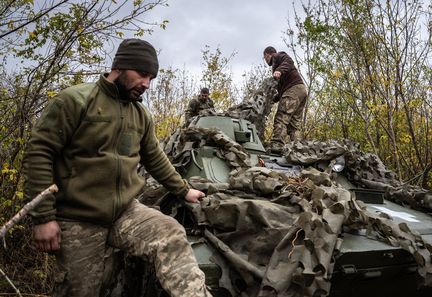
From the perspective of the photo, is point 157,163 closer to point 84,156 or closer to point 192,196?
point 192,196

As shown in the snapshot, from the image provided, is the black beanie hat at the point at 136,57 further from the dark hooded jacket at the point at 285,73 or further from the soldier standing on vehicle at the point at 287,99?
the dark hooded jacket at the point at 285,73

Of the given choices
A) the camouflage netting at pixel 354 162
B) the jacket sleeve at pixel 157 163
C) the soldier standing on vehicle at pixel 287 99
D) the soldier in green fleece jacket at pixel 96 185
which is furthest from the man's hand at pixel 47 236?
the soldier standing on vehicle at pixel 287 99

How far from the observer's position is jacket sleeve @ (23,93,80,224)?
89.2 inches

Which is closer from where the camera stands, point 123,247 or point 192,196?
point 123,247

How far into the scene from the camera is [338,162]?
208 inches

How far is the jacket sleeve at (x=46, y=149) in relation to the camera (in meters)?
2.27

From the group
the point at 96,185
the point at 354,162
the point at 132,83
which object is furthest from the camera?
the point at 354,162

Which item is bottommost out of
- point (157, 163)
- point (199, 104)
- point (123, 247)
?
point (123, 247)

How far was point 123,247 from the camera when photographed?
8.15 ft

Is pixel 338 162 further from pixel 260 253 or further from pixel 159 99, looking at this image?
pixel 159 99

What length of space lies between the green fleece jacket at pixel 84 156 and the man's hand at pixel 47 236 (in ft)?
0.12

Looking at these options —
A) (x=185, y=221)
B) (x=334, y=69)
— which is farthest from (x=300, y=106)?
(x=185, y=221)

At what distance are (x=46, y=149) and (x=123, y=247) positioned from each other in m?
0.68

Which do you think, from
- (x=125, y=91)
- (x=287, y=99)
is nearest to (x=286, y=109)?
(x=287, y=99)
